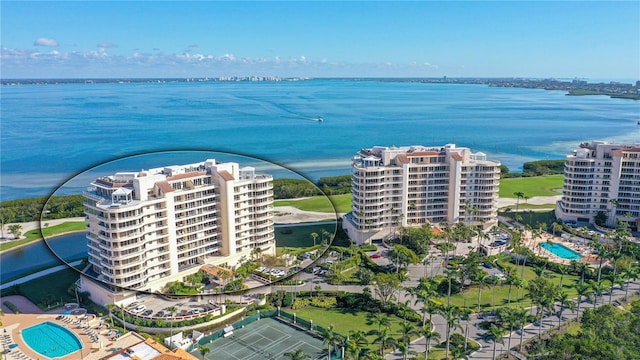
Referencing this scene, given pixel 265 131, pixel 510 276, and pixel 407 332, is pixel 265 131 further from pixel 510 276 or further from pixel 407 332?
pixel 407 332

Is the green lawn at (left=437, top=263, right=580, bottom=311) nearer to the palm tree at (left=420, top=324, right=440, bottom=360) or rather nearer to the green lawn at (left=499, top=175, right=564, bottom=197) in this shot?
the palm tree at (left=420, top=324, right=440, bottom=360)

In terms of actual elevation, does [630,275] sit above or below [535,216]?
above

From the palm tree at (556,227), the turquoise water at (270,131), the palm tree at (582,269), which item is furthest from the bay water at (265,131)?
the palm tree at (582,269)

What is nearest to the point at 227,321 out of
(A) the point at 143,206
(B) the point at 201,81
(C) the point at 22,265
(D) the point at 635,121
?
(A) the point at 143,206

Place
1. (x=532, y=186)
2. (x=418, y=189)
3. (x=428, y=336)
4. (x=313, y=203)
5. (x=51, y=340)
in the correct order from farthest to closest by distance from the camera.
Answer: (x=532, y=186) < (x=418, y=189) < (x=51, y=340) < (x=428, y=336) < (x=313, y=203)

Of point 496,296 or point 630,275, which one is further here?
point 496,296

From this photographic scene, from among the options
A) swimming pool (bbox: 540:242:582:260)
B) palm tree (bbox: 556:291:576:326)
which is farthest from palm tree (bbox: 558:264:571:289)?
palm tree (bbox: 556:291:576:326)

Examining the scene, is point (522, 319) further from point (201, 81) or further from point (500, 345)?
point (201, 81)

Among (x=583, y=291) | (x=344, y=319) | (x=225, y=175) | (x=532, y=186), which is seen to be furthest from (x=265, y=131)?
(x=583, y=291)
